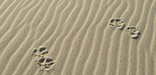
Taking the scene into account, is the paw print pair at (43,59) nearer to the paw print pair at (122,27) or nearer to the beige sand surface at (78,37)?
the beige sand surface at (78,37)

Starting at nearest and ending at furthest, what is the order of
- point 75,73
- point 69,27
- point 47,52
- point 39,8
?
point 75,73, point 47,52, point 69,27, point 39,8

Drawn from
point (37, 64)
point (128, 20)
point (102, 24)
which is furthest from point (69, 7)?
point (37, 64)

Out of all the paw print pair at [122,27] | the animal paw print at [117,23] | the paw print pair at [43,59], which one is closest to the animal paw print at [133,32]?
the paw print pair at [122,27]

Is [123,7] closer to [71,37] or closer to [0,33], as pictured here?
[71,37]

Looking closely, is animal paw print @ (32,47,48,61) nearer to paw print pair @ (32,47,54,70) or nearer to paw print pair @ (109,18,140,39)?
paw print pair @ (32,47,54,70)

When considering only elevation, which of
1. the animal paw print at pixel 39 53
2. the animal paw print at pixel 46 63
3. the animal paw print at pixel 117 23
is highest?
the animal paw print at pixel 117 23
